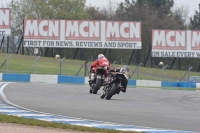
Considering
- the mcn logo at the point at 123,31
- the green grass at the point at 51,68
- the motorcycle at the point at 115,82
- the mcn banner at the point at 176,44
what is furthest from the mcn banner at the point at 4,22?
the motorcycle at the point at 115,82

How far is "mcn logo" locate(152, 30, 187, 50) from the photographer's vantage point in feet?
156

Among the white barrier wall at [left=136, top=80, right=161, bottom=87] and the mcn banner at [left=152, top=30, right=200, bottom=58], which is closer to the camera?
the white barrier wall at [left=136, top=80, right=161, bottom=87]

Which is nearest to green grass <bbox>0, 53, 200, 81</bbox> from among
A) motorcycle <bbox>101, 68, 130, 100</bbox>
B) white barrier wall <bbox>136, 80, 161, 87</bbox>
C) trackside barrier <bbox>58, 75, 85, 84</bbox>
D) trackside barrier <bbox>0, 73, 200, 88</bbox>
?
white barrier wall <bbox>136, 80, 161, 87</bbox>

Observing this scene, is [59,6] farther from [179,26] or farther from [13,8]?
[179,26]

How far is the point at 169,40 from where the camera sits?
4794 centimetres

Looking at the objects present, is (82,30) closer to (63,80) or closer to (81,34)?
(81,34)

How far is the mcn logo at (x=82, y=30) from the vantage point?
4538 centimetres

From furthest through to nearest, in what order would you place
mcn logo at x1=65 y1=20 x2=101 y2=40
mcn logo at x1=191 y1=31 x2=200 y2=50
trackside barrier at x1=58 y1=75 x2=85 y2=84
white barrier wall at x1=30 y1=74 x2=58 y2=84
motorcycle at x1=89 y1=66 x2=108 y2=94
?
mcn logo at x1=191 y1=31 x2=200 y2=50 → mcn logo at x1=65 y1=20 x2=101 y2=40 → trackside barrier at x1=58 y1=75 x2=85 y2=84 → white barrier wall at x1=30 y1=74 x2=58 y2=84 → motorcycle at x1=89 y1=66 x2=108 y2=94

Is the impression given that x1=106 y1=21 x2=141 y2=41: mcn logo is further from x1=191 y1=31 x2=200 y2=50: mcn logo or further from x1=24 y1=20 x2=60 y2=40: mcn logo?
x1=191 y1=31 x2=200 y2=50: mcn logo

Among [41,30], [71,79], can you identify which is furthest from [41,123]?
[41,30]

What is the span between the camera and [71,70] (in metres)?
40.7

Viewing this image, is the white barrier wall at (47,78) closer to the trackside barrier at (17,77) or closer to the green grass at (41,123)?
the trackside barrier at (17,77)

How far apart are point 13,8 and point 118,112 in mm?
60123

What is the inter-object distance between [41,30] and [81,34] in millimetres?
2947
